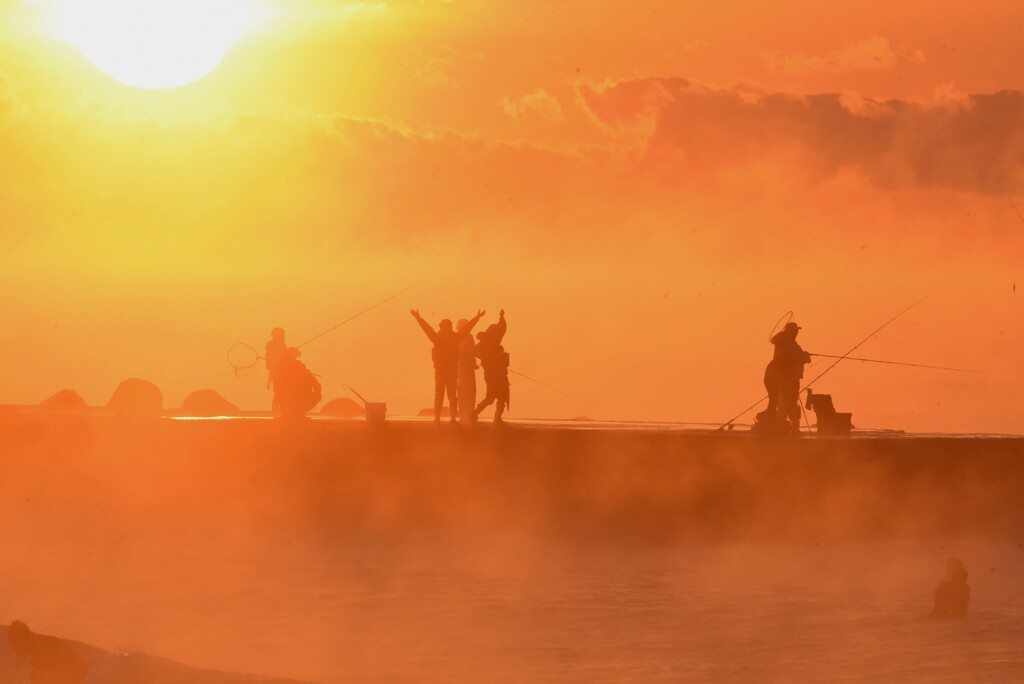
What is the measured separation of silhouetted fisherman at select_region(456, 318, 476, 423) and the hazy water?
232 cm

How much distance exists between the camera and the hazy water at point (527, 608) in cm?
3009

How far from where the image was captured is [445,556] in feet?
124

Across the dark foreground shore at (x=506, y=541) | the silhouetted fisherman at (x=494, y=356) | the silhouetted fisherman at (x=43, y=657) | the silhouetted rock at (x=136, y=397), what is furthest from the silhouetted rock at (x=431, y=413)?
the silhouetted fisherman at (x=43, y=657)

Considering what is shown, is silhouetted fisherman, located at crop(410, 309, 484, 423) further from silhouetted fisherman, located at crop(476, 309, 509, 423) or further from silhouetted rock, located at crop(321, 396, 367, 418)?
silhouetted rock, located at crop(321, 396, 367, 418)

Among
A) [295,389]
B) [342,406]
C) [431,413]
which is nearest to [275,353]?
[295,389]

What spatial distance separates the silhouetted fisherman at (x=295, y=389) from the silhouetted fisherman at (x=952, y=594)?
464 inches

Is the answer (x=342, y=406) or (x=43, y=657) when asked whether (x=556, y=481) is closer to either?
(x=43, y=657)

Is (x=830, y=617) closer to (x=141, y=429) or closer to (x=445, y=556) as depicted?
(x=445, y=556)

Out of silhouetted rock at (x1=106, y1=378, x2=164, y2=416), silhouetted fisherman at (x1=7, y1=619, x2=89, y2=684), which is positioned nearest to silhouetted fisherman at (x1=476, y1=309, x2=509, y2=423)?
silhouetted fisherman at (x1=7, y1=619, x2=89, y2=684)

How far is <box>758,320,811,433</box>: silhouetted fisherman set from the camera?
34531 millimetres

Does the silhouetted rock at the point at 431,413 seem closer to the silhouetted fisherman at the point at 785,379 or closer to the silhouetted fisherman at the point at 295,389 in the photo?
the silhouetted fisherman at the point at 295,389

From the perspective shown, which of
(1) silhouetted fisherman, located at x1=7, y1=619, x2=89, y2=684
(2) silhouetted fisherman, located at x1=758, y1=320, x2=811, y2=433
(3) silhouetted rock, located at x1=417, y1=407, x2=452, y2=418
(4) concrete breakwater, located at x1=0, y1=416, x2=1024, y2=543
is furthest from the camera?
(3) silhouetted rock, located at x1=417, y1=407, x2=452, y2=418

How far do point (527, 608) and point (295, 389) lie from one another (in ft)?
21.5

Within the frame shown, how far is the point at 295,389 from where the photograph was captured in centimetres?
3866
